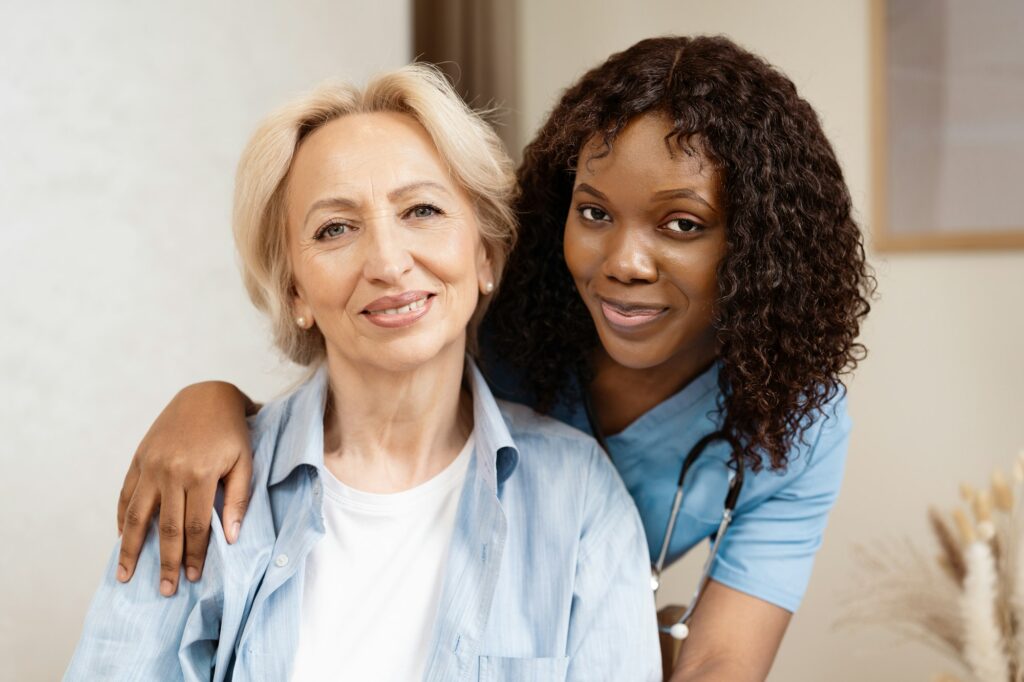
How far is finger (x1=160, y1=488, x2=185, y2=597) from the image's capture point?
4.40 feet

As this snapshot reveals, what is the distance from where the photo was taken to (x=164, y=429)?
1486 millimetres

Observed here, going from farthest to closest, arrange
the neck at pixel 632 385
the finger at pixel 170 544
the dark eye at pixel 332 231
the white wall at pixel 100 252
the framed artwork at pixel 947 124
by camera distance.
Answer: the framed artwork at pixel 947 124 < the white wall at pixel 100 252 < the neck at pixel 632 385 < the dark eye at pixel 332 231 < the finger at pixel 170 544

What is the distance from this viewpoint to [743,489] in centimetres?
164

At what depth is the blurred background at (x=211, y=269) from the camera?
6.24 ft

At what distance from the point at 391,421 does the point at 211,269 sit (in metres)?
0.95

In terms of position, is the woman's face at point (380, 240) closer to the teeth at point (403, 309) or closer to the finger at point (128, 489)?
the teeth at point (403, 309)

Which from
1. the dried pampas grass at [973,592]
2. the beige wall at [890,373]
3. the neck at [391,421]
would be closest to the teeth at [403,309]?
the neck at [391,421]

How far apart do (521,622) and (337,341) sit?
0.50 m

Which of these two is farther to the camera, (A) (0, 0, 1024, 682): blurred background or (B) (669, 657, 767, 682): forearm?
(A) (0, 0, 1024, 682): blurred background

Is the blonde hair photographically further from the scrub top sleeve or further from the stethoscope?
the scrub top sleeve

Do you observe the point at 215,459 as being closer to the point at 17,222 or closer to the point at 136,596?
the point at 136,596

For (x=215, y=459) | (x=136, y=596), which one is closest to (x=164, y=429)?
(x=215, y=459)

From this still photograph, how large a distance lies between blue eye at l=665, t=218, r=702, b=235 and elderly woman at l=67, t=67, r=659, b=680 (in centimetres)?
29

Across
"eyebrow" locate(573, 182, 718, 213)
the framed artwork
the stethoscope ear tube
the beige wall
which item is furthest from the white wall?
the framed artwork
